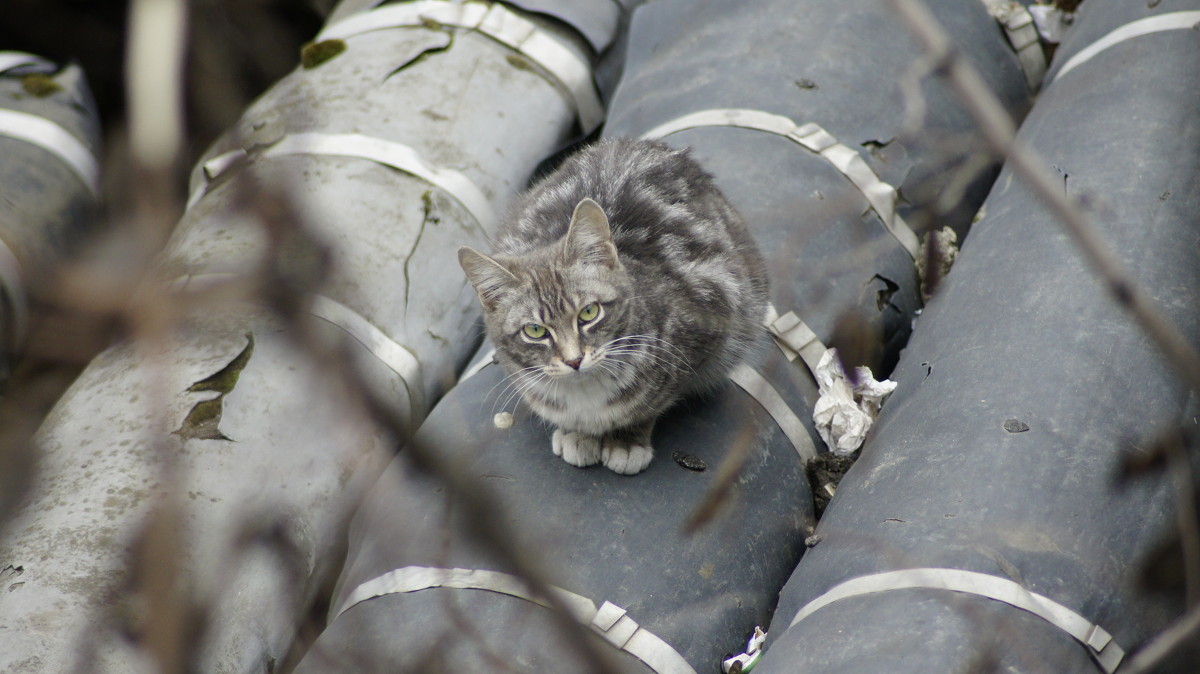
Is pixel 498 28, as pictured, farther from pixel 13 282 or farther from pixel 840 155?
pixel 13 282

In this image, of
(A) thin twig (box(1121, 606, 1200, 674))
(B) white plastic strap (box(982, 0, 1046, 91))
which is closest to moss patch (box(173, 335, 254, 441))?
(A) thin twig (box(1121, 606, 1200, 674))

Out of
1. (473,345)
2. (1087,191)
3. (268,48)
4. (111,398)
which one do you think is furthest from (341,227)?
(268,48)

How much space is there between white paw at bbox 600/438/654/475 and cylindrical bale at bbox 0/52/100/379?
2233 millimetres

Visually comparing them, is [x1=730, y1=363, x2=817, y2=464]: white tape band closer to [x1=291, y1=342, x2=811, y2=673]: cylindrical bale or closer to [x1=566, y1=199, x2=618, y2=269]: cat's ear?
[x1=291, y1=342, x2=811, y2=673]: cylindrical bale

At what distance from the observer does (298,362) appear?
61.0 inches

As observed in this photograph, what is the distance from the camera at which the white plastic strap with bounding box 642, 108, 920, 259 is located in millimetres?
3363

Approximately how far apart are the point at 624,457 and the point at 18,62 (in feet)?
11.9

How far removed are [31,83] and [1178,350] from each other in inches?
193

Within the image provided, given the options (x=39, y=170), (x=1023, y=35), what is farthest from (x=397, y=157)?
(x=1023, y=35)

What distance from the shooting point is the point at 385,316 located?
3.27 m

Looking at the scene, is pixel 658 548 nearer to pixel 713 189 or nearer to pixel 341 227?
pixel 713 189

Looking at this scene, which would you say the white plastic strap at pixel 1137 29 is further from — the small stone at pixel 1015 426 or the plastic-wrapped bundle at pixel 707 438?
the small stone at pixel 1015 426

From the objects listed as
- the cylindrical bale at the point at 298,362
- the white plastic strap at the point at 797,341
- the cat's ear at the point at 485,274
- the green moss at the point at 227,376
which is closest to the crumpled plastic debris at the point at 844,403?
the white plastic strap at the point at 797,341

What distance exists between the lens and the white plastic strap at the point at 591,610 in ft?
7.64
